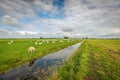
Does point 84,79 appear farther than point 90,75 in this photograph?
No

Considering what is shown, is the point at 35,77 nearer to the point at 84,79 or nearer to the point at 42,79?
the point at 42,79

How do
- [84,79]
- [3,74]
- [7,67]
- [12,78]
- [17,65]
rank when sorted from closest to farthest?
[84,79]
[12,78]
[3,74]
[7,67]
[17,65]

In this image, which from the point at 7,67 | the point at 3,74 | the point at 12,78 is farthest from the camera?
the point at 7,67

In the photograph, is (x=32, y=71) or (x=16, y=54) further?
(x=16, y=54)

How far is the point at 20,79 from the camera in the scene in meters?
11.2

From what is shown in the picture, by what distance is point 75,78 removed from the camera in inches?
439

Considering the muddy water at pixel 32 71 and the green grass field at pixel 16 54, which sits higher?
the green grass field at pixel 16 54

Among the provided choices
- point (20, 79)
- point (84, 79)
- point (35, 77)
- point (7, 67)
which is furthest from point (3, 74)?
point (84, 79)

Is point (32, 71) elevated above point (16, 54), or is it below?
below

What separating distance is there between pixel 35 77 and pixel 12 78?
2300mm

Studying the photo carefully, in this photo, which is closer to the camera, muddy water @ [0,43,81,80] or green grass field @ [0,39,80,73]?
muddy water @ [0,43,81,80]

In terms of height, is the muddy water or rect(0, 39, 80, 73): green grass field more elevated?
rect(0, 39, 80, 73): green grass field

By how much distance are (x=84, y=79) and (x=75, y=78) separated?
2.85 feet

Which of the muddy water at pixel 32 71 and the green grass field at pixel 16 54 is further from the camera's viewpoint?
the green grass field at pixel 16 54
